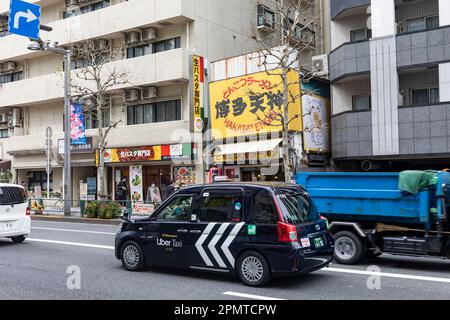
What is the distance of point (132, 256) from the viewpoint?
930 cm

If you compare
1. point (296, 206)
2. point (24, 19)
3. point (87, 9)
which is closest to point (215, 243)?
point (296, 206)

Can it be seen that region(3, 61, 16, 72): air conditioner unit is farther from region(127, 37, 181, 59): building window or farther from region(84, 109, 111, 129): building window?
region(127, 37, 181, 59): building window

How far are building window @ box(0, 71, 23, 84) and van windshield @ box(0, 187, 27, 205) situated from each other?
22.8 meters

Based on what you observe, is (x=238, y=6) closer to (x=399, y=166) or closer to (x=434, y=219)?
(x=399, y=166)

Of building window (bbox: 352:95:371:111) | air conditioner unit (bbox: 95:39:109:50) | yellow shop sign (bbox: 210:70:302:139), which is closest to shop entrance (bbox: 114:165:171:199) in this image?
yellow shop sign (bbox: 210:70:302:139)

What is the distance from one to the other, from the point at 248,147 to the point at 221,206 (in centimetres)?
1326

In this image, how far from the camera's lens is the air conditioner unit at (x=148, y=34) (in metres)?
26.0

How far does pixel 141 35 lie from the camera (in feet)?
86.9

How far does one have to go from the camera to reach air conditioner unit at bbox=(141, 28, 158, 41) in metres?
26.0

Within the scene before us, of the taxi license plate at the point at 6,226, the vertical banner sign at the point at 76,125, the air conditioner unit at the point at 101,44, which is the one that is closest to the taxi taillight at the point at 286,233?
the taxi license plate at the point at 6,226

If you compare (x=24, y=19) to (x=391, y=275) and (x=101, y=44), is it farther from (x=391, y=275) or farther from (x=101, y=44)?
(x=391, y=275)

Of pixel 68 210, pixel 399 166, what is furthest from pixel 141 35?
pixel 399 166

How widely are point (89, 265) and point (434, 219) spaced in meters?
7.01

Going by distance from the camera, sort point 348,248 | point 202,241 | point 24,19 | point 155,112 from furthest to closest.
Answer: point 155,112
point 24,19
point 348,248
point 202,241
